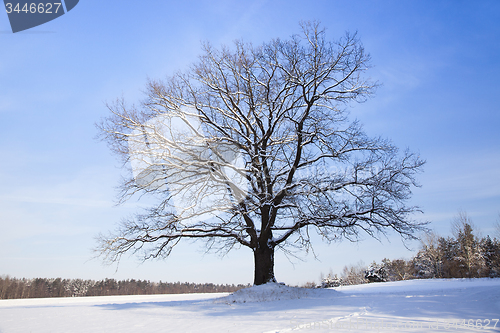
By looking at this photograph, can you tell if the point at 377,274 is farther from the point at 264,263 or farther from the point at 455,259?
the point at 264,263

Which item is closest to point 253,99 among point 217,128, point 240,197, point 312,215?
point 217,128

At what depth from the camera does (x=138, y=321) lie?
670cm

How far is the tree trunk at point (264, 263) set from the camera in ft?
40.2

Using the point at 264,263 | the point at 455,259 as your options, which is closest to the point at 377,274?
the point at 455,259

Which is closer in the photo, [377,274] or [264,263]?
[264,263]

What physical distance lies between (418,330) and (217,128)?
11256 millimetres

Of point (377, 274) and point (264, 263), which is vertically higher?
point (264, 263)

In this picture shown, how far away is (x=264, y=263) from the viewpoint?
12.5m

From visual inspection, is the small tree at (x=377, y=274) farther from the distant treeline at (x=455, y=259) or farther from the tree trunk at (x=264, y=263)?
the tree trunk at (x=264, y=263)

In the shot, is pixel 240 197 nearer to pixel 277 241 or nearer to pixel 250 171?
pixel 250 171

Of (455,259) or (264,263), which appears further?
(455,259)

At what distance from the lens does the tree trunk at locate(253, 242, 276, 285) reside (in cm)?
1227

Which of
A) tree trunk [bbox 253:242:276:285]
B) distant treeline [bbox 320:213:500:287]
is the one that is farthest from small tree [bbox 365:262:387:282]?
tree trunk [bbox 253:242:276:285]

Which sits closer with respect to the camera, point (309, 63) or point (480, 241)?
point (309, 63)
